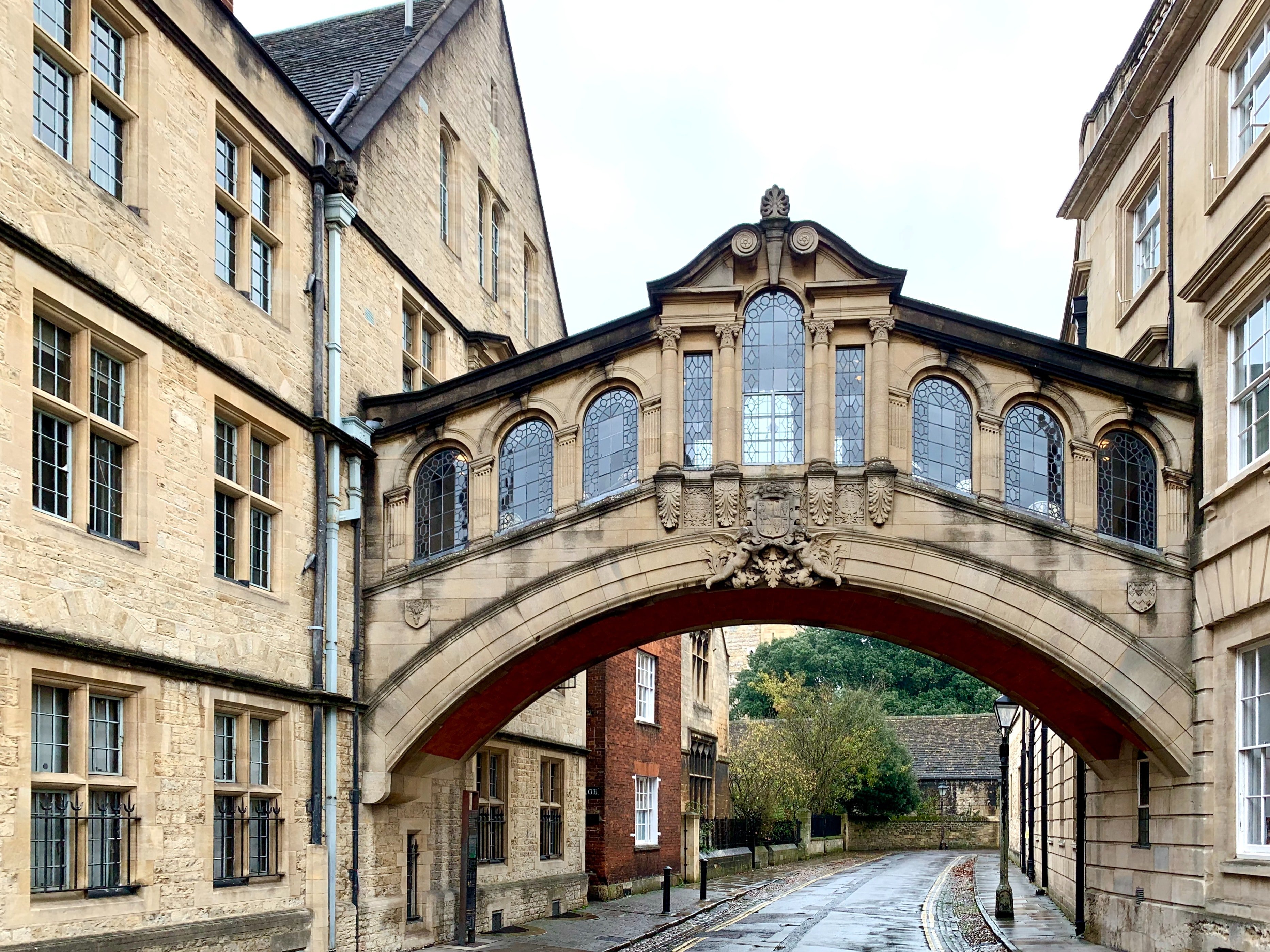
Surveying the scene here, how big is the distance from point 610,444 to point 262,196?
5113 millimetres

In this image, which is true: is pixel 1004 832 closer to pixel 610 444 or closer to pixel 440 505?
pixel 610 444

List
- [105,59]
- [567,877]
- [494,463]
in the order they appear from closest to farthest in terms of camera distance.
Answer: [105,59]
[494,463]
[567,877]

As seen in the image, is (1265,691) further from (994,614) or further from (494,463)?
(494,463)

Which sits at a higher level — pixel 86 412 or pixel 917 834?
pixel 86 412

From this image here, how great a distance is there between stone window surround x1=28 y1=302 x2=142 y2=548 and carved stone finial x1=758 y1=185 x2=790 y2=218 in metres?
7.98

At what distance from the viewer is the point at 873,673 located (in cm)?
8119

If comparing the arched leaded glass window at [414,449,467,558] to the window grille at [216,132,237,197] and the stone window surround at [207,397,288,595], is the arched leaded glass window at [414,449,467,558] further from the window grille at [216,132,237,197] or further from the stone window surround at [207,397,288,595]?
the window grille at [216,132,237,197]

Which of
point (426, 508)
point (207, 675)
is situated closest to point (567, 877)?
point (426, 508)

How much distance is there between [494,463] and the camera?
1798 centimetres

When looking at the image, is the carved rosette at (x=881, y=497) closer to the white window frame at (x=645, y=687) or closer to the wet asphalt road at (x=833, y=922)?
the wet asphalt road at (x=833, y=922)

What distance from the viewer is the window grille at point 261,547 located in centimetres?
1543

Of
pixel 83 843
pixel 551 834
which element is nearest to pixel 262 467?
pixel 83 843

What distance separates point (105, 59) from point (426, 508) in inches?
278

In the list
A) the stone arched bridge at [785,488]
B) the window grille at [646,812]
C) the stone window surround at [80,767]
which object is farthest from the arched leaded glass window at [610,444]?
the window grille at [646,812]
